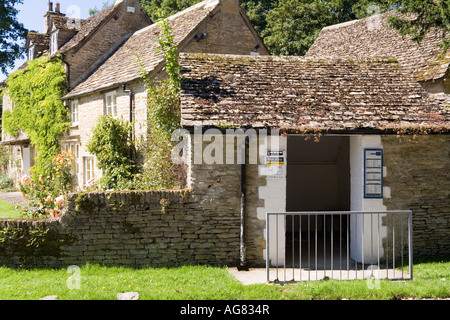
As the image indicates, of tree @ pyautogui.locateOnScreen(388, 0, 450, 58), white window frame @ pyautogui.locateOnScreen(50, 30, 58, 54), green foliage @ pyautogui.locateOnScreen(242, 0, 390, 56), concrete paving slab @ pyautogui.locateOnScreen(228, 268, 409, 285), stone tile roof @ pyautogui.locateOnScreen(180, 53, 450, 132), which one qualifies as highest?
green foliage @ pyautogui.locateOnScreen(242, 0, 390, 56)

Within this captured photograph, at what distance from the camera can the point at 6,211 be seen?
17672 mm

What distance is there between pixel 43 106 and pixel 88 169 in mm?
5417

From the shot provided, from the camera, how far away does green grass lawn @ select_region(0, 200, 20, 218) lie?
15.9 metres

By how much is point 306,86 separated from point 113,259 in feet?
19.9

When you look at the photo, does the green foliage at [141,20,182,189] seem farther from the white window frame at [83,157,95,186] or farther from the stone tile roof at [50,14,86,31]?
the stone tile roof at [50,14,86,31]

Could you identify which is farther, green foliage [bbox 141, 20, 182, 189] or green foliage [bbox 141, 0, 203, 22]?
green foliage [bbox 141, 0, 203, 22]

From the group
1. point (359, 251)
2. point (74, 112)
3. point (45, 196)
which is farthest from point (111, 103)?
point (359, 251)

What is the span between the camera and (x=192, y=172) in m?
9.97

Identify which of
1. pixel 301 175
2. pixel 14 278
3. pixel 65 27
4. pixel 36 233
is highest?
pixel 65 27

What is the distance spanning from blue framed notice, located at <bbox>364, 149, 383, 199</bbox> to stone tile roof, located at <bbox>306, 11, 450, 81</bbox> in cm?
475

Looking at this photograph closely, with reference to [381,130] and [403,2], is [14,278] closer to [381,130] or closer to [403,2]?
[381,130]

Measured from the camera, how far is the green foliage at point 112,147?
54.5 feet

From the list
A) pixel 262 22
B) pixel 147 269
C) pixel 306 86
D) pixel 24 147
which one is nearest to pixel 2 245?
pixel 147 269

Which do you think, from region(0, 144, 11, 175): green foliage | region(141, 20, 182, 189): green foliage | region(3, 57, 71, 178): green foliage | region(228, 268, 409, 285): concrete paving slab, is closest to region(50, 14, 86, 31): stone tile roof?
region(3, 57, 71, 178): green foliage
